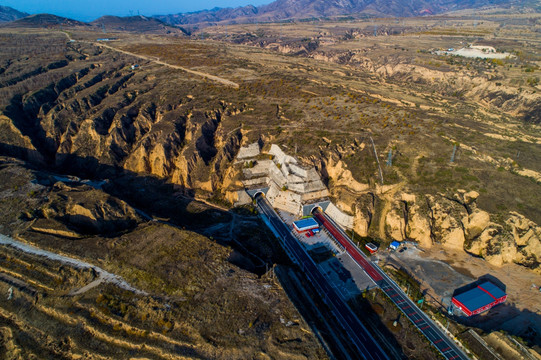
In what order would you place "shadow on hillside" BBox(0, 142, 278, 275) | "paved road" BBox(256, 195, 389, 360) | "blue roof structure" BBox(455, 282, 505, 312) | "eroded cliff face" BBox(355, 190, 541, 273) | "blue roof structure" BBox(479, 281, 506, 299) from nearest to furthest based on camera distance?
"paved road" BBox(256, 195, 389, 360), "blue roof structure" BBox(455, 282, 505, 312), "blue roof structure" BBox(479, 281, 506, 299), "eroded cliff face" BBox(355, 190, 541, 273), "shadow on hillside" BBox(0, 142, 278, 275)

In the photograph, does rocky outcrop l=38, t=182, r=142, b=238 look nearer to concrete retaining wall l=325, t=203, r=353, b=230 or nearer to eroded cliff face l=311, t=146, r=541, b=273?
concrete retaining wall l=325, t=203, r=353, b=230

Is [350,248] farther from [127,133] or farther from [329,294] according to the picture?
[127,133]

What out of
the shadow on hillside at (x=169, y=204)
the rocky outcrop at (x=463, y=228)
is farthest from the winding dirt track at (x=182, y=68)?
the rocky outcrop at (x=463, y=228)

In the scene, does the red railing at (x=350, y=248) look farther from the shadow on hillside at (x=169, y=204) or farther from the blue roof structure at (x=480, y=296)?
the blue roof structure at (x=480, y=296)

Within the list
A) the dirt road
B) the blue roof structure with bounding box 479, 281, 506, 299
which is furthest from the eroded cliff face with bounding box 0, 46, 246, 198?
the blue roof structure with bounding box 479, 281, 506, 299

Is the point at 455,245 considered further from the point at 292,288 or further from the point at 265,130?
the point at 265,130

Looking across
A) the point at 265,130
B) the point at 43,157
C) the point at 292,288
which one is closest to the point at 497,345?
the point at 292,288
